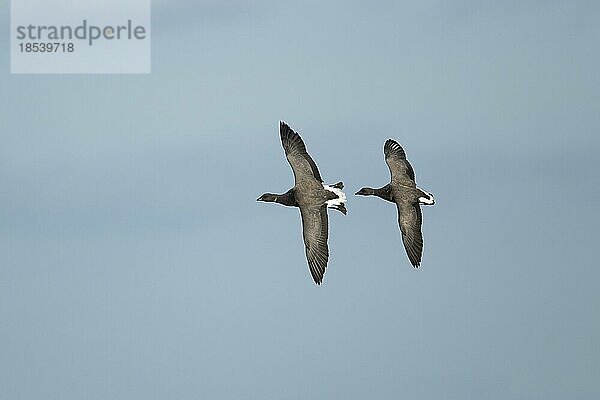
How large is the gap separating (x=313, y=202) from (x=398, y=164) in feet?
24.3

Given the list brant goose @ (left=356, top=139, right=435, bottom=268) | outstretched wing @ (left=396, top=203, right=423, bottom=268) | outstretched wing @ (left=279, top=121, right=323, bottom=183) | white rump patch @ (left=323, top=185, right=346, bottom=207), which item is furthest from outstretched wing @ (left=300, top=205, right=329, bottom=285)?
outstretched wing @ (left=396, top=203, right=423, bottom=268)

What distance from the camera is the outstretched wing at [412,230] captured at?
127m

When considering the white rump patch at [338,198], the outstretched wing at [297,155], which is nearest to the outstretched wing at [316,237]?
the white rump patch at [338,198]

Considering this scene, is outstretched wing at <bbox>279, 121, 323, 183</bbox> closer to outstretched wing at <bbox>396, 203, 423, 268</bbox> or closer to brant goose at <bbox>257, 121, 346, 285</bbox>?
brant goose at <bbox>257, 121, 346, 285</bbox>

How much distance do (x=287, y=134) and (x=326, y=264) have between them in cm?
768

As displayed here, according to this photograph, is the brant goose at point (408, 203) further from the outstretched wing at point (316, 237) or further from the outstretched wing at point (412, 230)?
the outstretched wing at point (316, 237)

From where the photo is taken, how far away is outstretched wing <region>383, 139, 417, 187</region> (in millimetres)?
128125

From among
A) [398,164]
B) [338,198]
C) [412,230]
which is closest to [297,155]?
[338,198]

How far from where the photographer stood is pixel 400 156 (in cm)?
12950

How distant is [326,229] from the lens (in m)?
124

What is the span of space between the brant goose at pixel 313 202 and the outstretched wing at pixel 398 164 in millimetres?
5404

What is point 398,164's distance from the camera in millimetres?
129000

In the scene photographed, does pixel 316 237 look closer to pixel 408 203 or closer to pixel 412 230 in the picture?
pixel 412 230

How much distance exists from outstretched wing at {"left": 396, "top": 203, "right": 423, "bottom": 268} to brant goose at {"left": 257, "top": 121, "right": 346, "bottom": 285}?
217 inches
